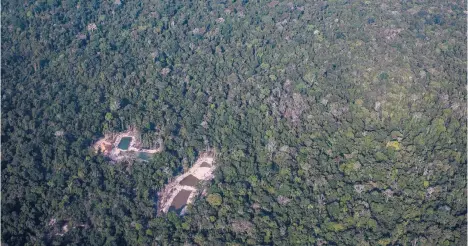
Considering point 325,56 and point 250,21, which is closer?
point 325,56

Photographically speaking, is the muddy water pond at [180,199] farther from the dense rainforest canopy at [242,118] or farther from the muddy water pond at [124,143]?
the muddy water pond at [124,143]

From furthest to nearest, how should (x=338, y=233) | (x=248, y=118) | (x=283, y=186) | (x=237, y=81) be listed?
1. (x=237, y=81)
2. (x=248, y=118)
3. (x=283, y=186)
4. (x=338, y=233)

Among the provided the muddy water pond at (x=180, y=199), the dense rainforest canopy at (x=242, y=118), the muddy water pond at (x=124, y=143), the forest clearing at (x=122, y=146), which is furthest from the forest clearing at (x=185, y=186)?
the muddy water pond at (x=124, y=143)

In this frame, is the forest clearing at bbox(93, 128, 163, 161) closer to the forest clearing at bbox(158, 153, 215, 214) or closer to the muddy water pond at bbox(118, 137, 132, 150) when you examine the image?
the muddy water pond at bbox(118, 137, 132, 150)

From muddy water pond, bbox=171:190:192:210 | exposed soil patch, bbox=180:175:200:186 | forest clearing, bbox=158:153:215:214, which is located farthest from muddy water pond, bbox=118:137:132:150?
muddy water pond, bbox=171:190:192:210

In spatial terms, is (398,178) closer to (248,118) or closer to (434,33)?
(248,118)

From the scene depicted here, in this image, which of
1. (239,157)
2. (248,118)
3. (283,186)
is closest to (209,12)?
(248,118)
